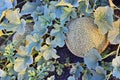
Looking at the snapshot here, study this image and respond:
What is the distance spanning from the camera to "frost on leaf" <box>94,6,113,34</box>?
4.69 ft

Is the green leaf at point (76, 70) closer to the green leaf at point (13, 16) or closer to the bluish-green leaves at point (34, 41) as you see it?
the bluish-green leaves at point (34, 41)

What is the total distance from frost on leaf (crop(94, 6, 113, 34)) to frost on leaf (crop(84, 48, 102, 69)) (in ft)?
0.33

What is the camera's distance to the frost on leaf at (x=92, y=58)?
57.1 inches

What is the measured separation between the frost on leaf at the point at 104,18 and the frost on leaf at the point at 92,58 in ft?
0.33

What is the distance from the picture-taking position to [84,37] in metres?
1.50

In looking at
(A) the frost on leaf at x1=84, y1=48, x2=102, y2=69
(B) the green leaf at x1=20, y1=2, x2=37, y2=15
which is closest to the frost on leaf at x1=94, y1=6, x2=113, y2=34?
(A) the frost on leaf at x1=84, y1=48, x2=102, y2=69

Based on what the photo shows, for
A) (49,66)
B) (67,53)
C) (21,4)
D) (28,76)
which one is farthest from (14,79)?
(21,4)

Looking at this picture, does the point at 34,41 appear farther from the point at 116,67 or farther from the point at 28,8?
the point at 116,67

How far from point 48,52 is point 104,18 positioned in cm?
30

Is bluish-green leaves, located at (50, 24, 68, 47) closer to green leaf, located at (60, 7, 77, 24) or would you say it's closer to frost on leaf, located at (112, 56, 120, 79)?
green leaf, located at (60, 7, 77, 24)

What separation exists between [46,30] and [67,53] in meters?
0.19

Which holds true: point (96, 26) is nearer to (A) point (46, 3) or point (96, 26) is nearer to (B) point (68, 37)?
(B) point (68, 37)

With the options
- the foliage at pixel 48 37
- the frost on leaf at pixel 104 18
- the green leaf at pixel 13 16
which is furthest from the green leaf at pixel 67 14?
the green leaf at pixel 13 16

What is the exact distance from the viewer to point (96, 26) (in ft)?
4.94
